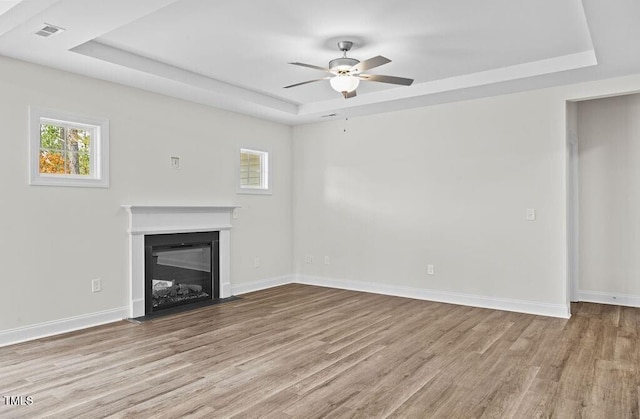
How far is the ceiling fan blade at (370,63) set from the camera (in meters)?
3.32

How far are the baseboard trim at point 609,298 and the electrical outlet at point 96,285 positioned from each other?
18.6 feet

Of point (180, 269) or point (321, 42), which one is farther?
point (180, 269)

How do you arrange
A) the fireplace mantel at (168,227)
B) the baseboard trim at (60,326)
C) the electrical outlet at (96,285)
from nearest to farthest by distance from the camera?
the baseboard trim at (60,326) → the electrical outlet at (96,285) → the fireplace mantel at (168,227)

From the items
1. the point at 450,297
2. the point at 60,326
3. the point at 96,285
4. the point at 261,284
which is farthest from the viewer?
the point at 261,284

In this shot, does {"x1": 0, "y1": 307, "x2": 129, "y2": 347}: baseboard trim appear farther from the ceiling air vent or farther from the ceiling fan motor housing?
the ceiling fan motor housing

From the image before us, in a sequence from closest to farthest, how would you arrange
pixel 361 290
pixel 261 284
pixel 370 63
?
1. pixel 370 63
2. pixel 361 290
3. pixel 261 284

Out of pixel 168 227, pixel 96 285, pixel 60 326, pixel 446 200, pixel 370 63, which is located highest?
pixel 370 63

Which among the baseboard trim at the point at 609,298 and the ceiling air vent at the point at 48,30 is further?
the baseboard trim at the point at 609,298

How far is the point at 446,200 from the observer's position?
17.9ft

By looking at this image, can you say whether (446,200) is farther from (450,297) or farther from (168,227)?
(168,227)

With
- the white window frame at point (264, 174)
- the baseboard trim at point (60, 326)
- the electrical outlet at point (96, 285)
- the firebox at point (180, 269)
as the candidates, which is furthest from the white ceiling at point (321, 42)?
the baseboard trim at point (60, 326)

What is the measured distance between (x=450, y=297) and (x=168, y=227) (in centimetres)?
354

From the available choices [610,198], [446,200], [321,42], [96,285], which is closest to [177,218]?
[96,285]

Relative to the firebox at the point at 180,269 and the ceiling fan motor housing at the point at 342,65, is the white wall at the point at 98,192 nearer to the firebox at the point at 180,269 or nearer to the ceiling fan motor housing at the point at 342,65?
the firebox at the point at 180,269
